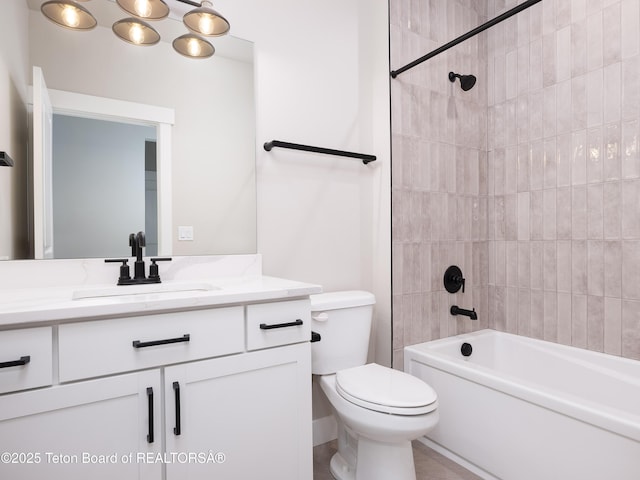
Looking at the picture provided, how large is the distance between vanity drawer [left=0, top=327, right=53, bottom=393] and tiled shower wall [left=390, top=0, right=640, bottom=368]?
1.56 m

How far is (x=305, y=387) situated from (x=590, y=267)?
161 centimetres

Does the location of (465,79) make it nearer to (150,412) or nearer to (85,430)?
(150,412)

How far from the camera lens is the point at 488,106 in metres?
2.48

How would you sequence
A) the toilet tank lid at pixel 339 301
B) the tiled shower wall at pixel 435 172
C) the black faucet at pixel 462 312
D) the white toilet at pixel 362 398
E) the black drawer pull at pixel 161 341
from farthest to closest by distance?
1. the black faucet at pixel 462 312
2. the tiled shower wall at pixel 435 172
3. the toilet tank lid at pixel 339 301
4. the white toilet at pixel 362 398
5. the black drawer pull at pixel 161 341

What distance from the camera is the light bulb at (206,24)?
164 centimetres

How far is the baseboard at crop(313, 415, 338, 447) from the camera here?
77.8 inches

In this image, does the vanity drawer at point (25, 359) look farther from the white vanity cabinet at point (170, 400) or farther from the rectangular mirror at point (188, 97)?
the rectangular mirror at point (188, 97)

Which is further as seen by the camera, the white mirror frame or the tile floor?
the tile floor

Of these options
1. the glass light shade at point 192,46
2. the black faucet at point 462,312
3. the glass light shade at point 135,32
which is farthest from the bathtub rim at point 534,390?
the glass light shade at point 135,32

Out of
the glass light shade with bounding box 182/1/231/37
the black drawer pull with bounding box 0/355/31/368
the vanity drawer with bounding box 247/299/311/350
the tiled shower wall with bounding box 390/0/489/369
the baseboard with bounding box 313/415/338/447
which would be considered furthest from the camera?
the tiled shower wall with bounding box 390/0/489/369

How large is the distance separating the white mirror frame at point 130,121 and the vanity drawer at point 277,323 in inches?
23.4

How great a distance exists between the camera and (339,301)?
68.9 inches

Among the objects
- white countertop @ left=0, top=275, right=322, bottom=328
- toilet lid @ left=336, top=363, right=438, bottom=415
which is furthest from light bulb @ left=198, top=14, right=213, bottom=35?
toilet lid @ left=336, top=363, right=438, bottom=415

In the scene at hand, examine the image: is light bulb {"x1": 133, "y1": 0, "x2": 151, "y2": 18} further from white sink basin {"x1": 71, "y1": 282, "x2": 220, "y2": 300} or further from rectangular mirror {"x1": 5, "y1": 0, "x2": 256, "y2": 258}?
white sink basin {"x1": 71, "y1": 282, "x2": 220, "y2": 300}
